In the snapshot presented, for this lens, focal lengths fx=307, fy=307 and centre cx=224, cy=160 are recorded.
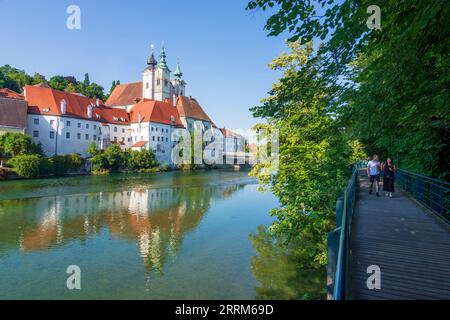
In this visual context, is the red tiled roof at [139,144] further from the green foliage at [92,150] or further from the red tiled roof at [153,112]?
the green foliage at [92,150]

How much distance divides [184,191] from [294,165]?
24078mm

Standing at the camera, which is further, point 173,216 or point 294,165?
point 173,216

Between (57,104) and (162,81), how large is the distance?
42024mm

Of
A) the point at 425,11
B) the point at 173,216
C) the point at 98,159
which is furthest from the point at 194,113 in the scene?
the point at 425,11

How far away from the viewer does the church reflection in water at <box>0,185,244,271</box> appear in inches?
612

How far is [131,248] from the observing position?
49.3 ft

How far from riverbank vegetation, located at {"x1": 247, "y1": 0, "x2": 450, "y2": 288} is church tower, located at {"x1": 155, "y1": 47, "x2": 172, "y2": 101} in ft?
293

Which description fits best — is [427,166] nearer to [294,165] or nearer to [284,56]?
[294,165]

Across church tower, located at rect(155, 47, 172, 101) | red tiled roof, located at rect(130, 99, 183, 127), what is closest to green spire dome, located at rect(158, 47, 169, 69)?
church tower, located at rect(155, 47, 172, 101)

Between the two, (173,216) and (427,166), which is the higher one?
(427,166)
